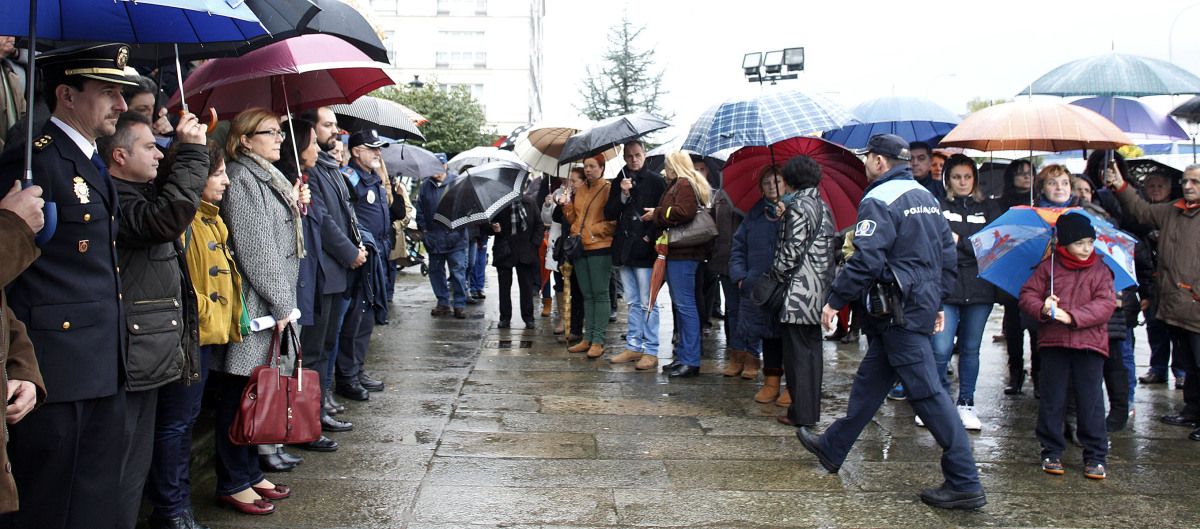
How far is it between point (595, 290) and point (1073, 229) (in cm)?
452

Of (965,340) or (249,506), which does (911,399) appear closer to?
(965,340)

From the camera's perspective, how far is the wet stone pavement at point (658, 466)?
194 inches

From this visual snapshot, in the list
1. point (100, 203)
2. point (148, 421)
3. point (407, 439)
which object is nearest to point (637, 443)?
point (407, 439)

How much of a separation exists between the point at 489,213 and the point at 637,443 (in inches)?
168

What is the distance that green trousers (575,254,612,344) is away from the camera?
9305 millimetres

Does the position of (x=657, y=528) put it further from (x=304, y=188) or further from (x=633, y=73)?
(x=633, y=73)

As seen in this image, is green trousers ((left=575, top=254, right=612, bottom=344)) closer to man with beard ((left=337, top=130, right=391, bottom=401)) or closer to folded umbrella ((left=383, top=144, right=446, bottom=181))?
man with beard ((left=337, top=130, right=391, bottom=401))

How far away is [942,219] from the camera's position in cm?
563

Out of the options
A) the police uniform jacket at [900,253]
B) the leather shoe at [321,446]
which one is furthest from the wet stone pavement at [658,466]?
the police uniform jacket at [900,253]

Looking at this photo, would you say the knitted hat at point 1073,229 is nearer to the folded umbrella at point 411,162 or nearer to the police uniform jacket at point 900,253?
the police uniform jacket at point 900,253

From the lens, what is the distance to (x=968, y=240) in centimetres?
724

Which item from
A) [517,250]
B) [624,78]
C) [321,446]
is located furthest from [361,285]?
[624,78]

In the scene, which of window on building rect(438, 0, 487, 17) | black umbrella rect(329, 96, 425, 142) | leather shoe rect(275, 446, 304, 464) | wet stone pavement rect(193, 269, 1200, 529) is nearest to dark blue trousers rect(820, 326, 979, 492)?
wet stone pavement rect(193, 269, 1200, 529)

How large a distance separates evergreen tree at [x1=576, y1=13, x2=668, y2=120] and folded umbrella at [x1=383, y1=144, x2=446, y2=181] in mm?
37691
